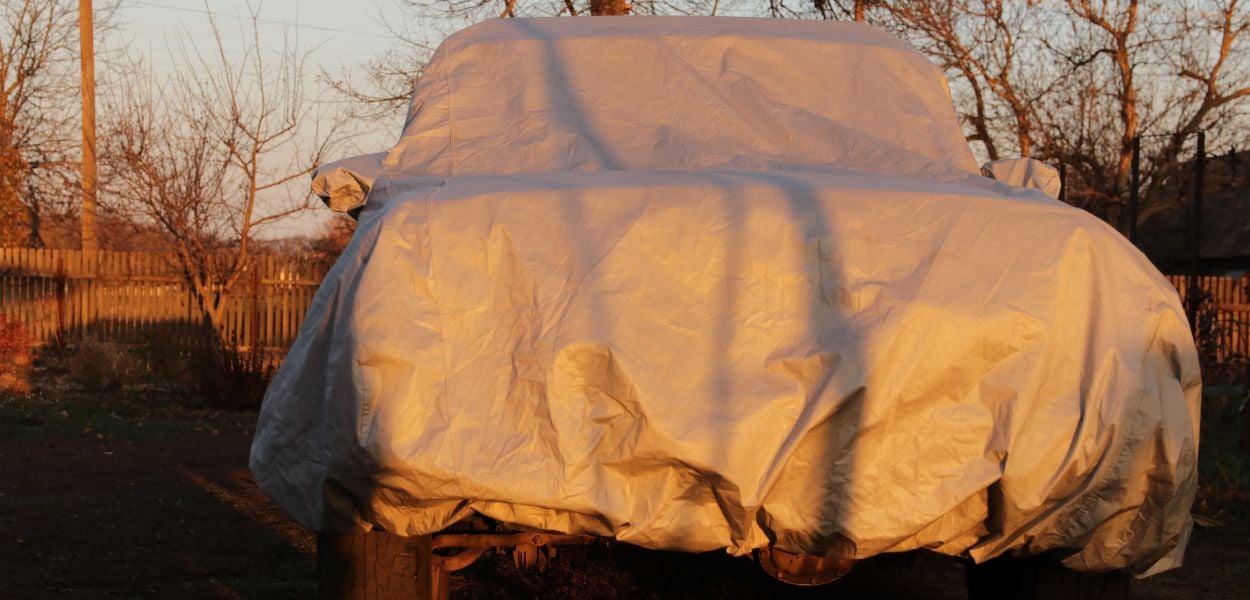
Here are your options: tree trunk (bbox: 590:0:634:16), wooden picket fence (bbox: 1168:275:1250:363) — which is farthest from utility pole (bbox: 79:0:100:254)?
wooden picket fence (bbox: 1168:275:1250:363)

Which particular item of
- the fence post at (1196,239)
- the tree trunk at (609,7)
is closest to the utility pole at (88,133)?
the tree trunk at (609,7)

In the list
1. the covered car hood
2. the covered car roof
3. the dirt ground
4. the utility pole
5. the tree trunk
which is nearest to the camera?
the covered car hood

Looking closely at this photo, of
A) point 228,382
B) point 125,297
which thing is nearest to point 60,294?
point 125,297

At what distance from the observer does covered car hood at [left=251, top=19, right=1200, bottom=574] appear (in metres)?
2.77

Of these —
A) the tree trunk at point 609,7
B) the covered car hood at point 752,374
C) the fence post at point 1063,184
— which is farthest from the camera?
the tree trunk at point 609,7

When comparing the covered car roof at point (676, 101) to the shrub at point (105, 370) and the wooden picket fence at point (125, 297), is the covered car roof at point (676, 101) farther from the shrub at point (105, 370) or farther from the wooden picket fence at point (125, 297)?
the wooden picket fence at point (125, 297)

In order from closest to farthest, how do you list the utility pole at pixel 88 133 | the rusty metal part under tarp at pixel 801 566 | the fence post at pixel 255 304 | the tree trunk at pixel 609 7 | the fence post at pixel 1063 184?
the rusty metal part under tarp at pixel 801 566, the fence post at pixel 1063 184, the tree trunk at pixel 609 7, the fence post at pixel 255 304, the utility pole at pixel 88 133

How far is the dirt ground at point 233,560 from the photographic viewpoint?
4992mm

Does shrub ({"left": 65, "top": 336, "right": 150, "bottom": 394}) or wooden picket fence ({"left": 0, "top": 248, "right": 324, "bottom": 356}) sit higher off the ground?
wooden picket fence ({"left": 0, "top": 248, "right": 324, "bottom": 356})

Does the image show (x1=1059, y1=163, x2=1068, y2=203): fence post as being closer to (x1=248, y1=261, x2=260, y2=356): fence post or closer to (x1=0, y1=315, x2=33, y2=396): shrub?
(x1=248, y1=261, x2=260, y2=356): fence post

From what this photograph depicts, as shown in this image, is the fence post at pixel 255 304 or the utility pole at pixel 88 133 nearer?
the fence post at pixel 255 304

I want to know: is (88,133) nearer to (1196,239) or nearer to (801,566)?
(1196,239)

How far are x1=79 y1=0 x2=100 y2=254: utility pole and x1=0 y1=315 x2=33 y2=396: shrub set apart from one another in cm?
217

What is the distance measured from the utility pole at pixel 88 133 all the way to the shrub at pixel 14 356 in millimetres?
2170
